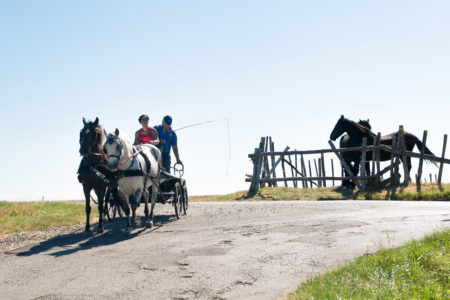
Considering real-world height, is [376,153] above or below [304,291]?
above

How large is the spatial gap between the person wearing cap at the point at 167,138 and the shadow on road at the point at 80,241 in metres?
1.92

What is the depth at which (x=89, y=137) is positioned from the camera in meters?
8.95

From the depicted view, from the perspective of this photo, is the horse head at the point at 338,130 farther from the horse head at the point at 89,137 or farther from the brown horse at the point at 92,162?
the horse head at the point at 89,137

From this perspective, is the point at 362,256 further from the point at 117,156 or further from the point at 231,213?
the point at 231,213

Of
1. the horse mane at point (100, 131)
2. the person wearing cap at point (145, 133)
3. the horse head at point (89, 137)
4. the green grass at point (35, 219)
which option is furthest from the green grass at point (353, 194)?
the horse head at point (89, 137)

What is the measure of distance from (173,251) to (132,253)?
2.31 feet

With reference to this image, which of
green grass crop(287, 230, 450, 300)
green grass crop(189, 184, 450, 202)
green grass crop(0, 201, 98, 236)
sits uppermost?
green grass crop(189, 184, 450, 202)

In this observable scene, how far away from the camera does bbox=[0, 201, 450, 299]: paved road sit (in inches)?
206

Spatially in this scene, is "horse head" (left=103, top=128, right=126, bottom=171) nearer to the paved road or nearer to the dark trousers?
the paved road

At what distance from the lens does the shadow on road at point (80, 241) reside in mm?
8095

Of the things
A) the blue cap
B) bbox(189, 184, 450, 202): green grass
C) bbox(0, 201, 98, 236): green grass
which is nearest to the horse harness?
the blue cap

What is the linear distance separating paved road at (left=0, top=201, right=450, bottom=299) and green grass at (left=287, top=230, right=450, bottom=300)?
0.39m

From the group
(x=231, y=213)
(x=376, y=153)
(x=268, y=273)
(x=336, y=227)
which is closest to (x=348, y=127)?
(x=376, y=153)

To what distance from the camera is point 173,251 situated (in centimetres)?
712
